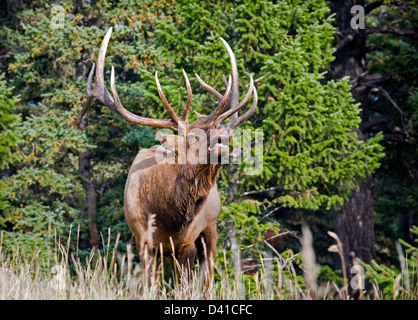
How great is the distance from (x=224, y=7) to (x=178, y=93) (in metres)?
1.82

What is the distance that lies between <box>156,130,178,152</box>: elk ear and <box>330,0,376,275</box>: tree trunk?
20.3 ft

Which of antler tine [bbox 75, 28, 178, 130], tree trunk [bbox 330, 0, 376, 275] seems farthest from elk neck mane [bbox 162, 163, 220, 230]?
tree trunk [bbox 330, 0, 376, 275]

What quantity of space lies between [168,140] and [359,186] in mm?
7038

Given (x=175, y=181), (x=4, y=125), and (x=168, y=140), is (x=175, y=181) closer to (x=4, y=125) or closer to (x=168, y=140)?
(x=168, y=140)

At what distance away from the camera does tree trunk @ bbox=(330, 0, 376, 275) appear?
35.5ft

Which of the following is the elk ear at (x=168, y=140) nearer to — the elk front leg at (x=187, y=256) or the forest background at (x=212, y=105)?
the forest background at (x=212, y=105)

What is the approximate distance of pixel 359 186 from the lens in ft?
36.5

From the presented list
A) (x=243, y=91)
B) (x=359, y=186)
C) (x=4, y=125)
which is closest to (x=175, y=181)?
(x=243, y=91)

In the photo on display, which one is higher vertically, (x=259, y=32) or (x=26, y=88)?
(x=26, y=88)
